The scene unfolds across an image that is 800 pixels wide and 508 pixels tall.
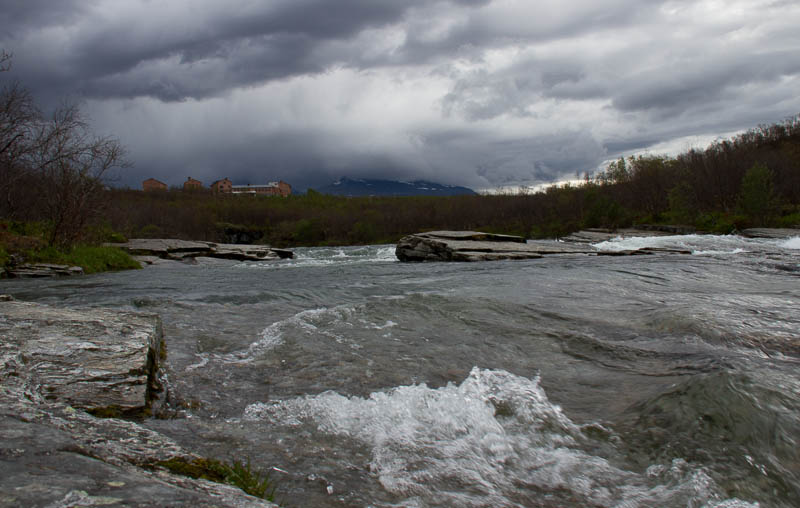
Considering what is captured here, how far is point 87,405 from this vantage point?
2.61 meters

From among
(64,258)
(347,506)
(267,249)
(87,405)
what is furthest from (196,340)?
(267,249)

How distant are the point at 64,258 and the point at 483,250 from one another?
1621 cm

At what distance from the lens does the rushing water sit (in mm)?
2330

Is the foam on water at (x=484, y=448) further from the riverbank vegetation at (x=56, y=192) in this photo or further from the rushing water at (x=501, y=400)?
the riverbank vegetation at (x=56, y=192)

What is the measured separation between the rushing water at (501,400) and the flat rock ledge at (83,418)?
391 millimetres

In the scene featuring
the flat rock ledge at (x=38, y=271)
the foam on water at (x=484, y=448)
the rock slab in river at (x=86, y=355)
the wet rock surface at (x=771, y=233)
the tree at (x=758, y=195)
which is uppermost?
the tree at (x=758, y=195)

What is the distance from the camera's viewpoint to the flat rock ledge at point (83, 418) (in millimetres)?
1386

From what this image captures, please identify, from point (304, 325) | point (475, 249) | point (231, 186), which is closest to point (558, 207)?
point (475, 249)

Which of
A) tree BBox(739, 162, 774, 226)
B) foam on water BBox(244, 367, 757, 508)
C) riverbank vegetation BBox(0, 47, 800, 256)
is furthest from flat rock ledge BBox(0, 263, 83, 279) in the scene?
tree BBox(739, 162, 774, 226)

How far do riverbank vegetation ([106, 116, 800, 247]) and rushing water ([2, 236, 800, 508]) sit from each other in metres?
23.2

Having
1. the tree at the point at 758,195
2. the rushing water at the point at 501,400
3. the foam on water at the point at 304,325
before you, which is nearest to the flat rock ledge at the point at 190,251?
the rushing water at the point at 501,400

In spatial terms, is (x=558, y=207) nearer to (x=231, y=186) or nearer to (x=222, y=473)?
(x=222, y=473)

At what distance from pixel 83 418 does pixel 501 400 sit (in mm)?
2709

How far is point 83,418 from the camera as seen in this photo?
7.55 feet
